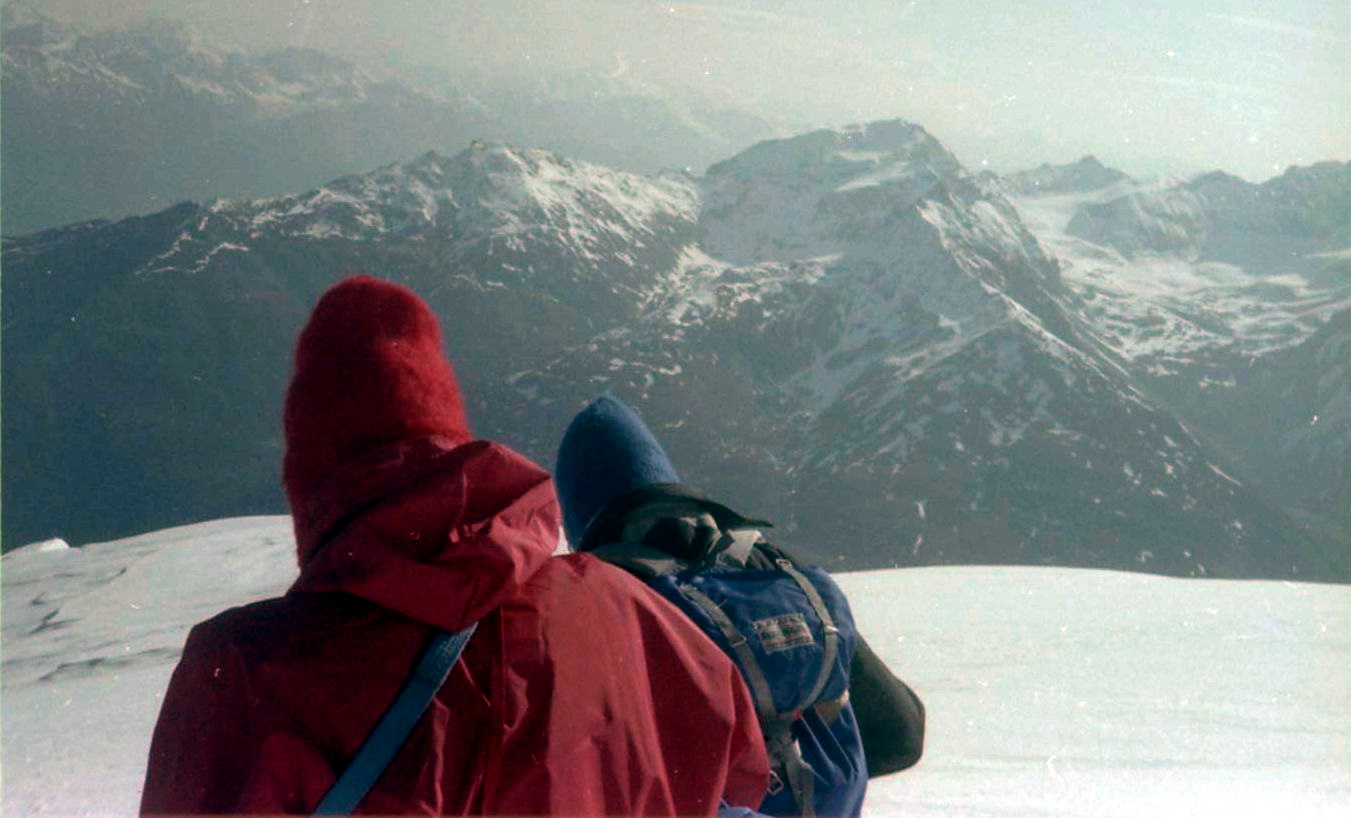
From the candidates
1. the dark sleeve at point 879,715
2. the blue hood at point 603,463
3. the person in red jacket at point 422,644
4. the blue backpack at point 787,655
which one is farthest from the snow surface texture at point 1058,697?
the person in red jacket at point 422,644

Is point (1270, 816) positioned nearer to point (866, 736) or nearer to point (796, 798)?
point (866, 736)

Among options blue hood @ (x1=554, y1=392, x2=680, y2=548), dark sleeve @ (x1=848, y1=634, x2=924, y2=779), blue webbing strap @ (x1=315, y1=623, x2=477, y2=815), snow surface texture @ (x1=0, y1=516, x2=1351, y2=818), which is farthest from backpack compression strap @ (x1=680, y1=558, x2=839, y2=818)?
snow surface texture @ (x1=0, y1=516, x2=1351, y2=818)

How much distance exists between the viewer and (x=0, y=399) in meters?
180

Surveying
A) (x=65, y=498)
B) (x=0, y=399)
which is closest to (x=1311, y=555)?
(x=65, y=498)

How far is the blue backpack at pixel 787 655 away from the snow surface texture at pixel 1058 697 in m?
2.19

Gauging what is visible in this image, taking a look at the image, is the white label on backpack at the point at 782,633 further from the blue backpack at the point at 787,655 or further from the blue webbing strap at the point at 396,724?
the blue webbing strap at the point at 396,724

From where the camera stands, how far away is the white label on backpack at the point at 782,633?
1919 millimetres

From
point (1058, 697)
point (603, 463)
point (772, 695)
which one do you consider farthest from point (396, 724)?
point (1058, 697)

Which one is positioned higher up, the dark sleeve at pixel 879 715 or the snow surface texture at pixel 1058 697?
the dark sleeve at pixel 879 715

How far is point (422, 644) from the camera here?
127 centimetres

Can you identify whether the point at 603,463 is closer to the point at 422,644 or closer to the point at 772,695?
the point at 772,695

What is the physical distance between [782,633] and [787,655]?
4cm

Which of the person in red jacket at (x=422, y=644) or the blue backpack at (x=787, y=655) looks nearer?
the person in red jacket at (x=422, y=644)

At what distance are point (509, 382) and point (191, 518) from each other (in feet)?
212
